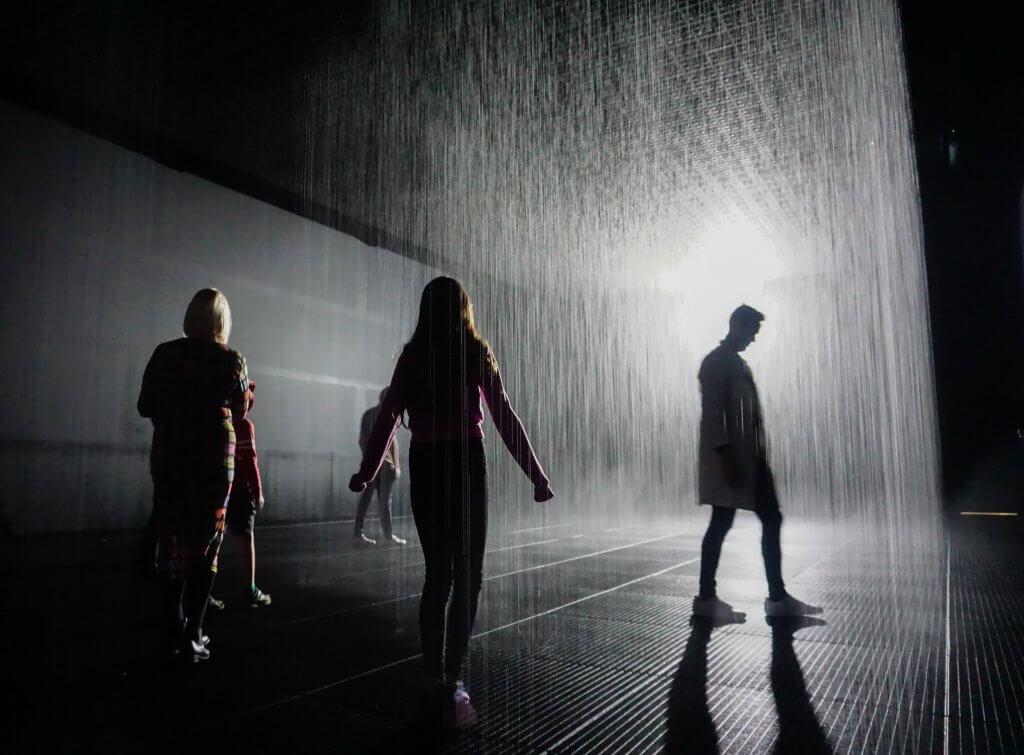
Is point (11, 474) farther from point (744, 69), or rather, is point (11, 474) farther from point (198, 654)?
point (744, 69)

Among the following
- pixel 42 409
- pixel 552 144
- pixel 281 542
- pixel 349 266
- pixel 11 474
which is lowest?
pixel 281 542

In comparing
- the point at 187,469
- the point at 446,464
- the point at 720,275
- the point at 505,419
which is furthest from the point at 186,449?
the point at 720,275

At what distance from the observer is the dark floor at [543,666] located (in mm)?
2049

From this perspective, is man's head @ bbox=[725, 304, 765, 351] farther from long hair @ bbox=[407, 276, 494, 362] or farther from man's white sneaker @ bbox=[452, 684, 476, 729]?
man's white sneaker @ bbox=[452, 684, 476, 729]

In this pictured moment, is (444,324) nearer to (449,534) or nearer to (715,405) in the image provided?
(449,534)

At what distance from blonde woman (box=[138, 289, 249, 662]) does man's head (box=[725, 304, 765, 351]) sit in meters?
2.87

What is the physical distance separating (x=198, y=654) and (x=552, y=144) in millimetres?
7162

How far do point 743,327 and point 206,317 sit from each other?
9.89 feet

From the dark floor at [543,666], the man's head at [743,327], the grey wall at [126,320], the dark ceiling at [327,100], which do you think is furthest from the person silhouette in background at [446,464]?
the grey wall at [126,320]

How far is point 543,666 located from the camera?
9.17 ft

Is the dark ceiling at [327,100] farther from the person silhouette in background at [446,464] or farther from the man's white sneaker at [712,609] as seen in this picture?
the man's white sneaker at [712,609]

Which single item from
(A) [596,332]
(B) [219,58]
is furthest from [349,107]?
A: (A) [596,332]

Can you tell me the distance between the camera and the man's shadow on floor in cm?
197

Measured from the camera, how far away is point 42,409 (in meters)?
7.04
